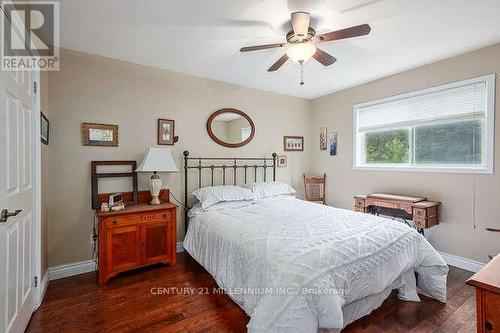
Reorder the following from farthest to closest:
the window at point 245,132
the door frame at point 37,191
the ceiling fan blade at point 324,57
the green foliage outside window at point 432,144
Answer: the window at point 245,132 → the green foliage outside window at point 432,144 → the ceiling fan blade at point 324,57 → the door frame at point 37,191

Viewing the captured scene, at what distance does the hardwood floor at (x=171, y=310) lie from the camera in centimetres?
184

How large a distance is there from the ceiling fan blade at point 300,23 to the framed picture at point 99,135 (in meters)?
2.36

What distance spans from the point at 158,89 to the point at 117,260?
218 cm

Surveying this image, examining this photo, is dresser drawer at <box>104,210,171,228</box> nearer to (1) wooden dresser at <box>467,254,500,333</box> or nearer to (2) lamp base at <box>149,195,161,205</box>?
(2) lamp base at <box>149,195,161,205</box>

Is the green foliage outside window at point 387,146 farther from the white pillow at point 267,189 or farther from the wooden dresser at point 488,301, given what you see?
the wooden dresser at point 488,301

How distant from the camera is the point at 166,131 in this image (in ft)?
10.7

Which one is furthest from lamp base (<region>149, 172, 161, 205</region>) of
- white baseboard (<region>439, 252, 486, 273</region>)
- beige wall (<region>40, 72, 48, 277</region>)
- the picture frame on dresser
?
white baseboard (<region>439, 252, 486, 273</region>)

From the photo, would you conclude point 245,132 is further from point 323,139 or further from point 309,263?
point 309,263

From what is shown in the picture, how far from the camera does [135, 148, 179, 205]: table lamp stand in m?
2.84

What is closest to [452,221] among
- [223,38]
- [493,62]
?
[493,62]

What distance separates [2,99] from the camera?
1349mm

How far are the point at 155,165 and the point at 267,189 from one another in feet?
5.29

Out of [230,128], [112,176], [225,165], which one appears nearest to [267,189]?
[225,165]

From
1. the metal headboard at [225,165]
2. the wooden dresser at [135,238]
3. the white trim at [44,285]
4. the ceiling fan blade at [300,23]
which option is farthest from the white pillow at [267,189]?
the white trim at [44,285]
